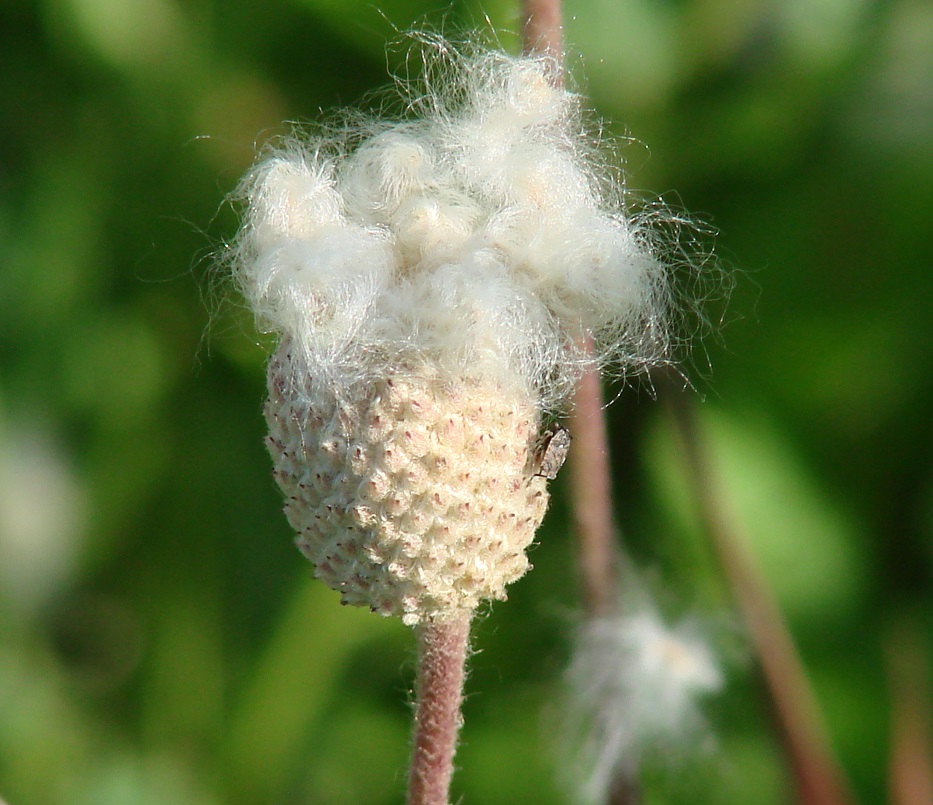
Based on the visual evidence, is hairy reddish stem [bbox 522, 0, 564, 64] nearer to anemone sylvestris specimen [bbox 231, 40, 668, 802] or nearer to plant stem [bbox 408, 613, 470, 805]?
anemone sylvestris specimen [bbox 231, 40, 668, 802]

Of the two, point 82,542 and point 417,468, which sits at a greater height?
point 82,542

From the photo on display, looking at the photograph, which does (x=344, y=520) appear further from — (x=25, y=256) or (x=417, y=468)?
(x=25, y=256)

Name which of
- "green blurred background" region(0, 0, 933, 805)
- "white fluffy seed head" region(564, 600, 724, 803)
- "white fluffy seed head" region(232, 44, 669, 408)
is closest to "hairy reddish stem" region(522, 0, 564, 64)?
"white fluffy seed head" region(232, 44, 669, 408)

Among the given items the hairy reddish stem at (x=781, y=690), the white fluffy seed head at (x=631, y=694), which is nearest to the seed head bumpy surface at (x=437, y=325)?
the hairy reddish stem at (x=781, y=690)

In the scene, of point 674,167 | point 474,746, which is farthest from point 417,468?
point 674,167

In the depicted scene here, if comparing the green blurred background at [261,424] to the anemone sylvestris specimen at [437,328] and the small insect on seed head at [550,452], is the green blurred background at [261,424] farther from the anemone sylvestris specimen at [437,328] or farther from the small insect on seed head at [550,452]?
the small insect on seed head at [550,452]

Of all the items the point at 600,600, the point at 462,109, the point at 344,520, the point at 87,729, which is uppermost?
the point at 462,109
